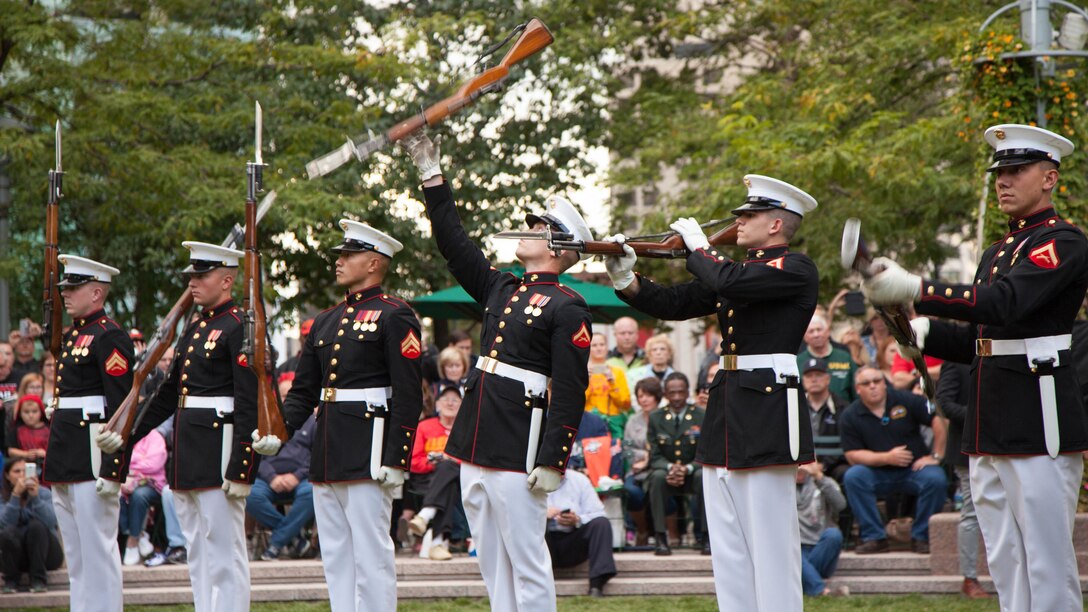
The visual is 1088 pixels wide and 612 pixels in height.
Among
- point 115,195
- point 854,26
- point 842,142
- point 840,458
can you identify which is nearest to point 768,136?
point 842,142

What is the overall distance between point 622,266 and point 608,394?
235 inches

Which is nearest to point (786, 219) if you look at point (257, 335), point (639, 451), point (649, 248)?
point (649, 248)

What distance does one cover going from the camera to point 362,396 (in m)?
7.13

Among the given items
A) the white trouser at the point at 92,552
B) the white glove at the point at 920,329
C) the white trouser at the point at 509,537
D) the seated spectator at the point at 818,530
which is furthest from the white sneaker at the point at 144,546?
the white glove at the point at 920,329

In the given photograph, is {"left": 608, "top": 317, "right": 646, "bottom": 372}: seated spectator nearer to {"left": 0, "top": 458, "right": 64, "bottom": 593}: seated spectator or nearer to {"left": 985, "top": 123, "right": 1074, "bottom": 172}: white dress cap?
{"left": 0, "top": 458, "right": 64, "bottom": 593}: seated spectator

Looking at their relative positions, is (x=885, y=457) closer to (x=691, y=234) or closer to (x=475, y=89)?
(x=691, y=234)

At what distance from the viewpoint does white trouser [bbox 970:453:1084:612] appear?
5.34 meters

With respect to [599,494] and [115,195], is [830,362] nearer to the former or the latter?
[599,494]

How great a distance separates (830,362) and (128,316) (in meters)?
10.5

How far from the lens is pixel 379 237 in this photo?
7.45 meters

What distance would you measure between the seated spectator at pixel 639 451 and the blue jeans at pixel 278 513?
2588 millimetres

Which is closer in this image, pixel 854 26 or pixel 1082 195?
pixel 1082 195

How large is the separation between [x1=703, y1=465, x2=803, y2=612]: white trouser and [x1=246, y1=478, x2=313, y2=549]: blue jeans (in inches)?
220

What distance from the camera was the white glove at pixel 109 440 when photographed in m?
7.57
